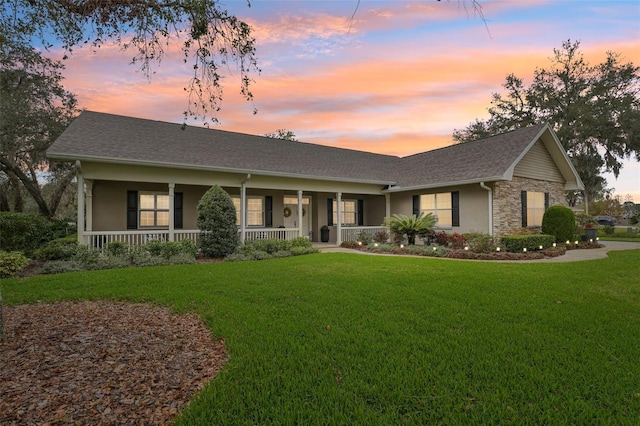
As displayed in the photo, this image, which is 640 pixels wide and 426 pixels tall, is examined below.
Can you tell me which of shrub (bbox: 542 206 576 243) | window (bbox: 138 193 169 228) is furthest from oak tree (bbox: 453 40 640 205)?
window (bbox: 138 193 169 228)

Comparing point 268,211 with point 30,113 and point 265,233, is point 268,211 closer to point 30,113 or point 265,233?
point 265,233

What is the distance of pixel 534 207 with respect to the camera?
14.8m

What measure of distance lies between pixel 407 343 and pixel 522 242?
10272mm

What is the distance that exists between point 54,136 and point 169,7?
19978 millimetres

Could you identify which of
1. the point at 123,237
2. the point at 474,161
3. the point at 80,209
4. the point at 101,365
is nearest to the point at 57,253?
the point at 80,209

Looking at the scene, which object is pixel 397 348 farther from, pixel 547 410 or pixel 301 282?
pixel 301 282

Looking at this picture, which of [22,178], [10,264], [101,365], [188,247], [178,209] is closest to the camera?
[101,365]

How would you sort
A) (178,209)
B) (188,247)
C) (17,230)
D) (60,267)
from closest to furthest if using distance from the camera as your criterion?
(60,267) < (17,230) < (188,247) < (178,209)

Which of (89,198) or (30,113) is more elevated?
(30,113)

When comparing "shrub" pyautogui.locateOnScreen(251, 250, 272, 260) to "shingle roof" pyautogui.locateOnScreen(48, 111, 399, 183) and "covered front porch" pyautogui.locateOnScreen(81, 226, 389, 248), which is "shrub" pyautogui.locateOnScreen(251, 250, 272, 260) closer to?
"covered front porch" pyautogui.locateOnScreen(81, 226, 389, 248)

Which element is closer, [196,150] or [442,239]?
[442,239]

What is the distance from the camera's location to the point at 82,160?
1027cm

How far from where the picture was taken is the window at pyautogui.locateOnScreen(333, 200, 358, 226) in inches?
706

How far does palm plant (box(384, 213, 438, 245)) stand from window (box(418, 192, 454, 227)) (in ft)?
5.04
